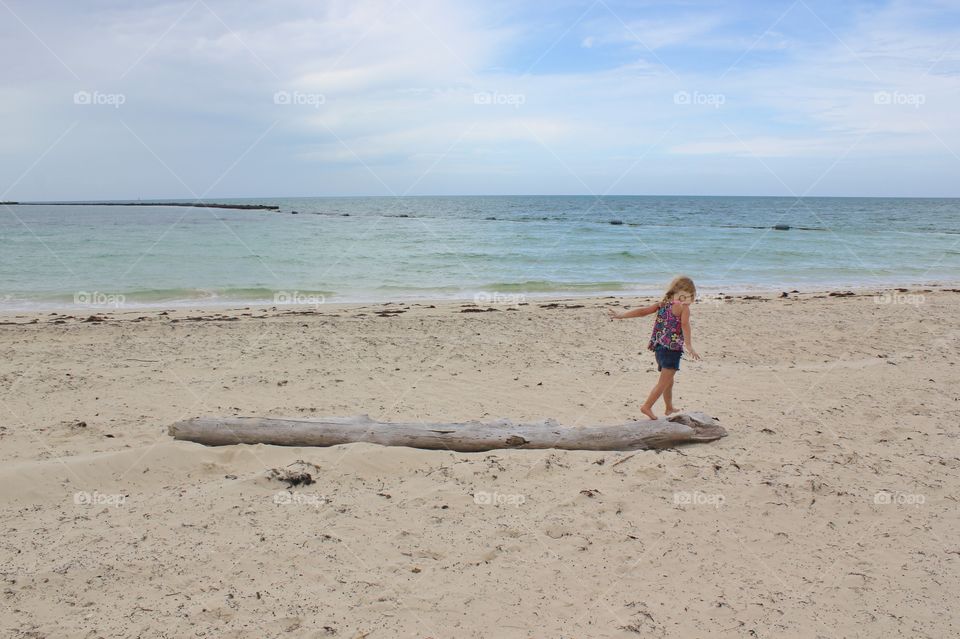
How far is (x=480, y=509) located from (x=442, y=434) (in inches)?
44.8

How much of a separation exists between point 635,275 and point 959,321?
10333 mm

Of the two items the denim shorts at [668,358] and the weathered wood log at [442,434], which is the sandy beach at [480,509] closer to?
the weathered wood log at [442,434]

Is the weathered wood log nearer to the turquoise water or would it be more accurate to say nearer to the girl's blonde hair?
the girl's blonde hair

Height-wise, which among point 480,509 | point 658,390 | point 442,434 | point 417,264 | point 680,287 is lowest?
point 480,509

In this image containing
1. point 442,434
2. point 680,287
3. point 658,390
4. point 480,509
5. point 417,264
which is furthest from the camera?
point 417,264

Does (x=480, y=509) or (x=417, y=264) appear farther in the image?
(x=417, y=264)

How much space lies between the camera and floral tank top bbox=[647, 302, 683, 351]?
5859mm

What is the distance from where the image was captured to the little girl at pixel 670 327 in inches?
227

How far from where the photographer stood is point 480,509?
426 centimetres

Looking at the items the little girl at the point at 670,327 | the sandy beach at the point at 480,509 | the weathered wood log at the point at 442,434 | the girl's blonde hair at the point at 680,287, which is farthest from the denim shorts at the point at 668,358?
the sandy beach at the point at 480,509

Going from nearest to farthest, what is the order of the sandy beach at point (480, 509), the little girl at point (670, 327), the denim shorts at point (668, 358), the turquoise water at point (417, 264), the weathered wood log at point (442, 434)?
the sandy beach at point (480, 509) < the weathered wood log at point (442, 434) < the little girl at point (670, 327) < the denim shorts at point (668, 358) < the turquoise water at point (417, 264)

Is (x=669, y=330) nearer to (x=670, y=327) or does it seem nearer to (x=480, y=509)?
(x=670, y=327)

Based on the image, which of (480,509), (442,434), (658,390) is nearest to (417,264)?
(658,390)

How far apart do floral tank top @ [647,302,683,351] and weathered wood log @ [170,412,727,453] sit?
0.77 metres
